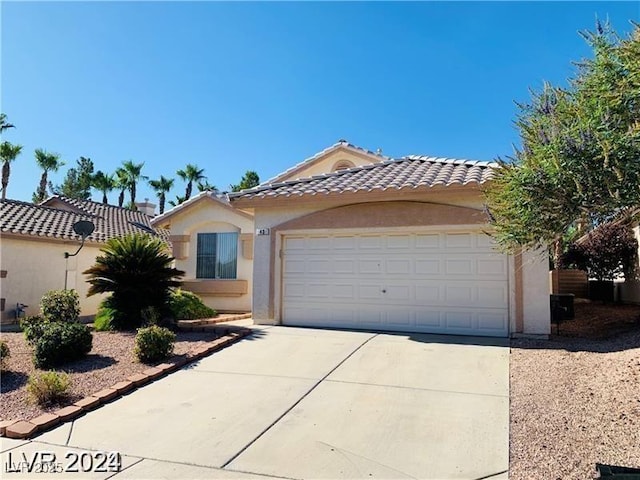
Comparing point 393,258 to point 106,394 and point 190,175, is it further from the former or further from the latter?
point 190,175

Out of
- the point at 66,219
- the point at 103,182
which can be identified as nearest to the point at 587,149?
the point at 66,219

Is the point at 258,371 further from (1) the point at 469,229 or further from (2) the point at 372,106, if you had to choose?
(2) the point at 372,106

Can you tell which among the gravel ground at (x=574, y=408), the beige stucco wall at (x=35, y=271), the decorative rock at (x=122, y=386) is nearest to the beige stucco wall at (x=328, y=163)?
the beige stucco wall at (x=35, y=271)

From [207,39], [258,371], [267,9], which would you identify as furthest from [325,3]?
[258,371]

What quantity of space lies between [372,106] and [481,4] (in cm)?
652

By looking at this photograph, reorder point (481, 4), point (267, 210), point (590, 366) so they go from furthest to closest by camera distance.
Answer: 1. point (267, 210)
2. point (481, 4)
3. point (590, 366)

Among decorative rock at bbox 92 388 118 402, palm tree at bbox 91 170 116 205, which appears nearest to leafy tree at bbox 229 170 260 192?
palm tree at bbox 91 170 116 205

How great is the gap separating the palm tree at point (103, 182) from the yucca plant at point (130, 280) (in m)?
37.7

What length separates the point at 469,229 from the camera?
34.0ft

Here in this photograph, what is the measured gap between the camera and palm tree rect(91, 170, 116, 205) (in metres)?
45.3

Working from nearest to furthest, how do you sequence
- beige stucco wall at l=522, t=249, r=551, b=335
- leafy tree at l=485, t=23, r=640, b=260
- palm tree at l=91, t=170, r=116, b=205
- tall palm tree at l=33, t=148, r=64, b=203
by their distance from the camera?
leafy tree at l=485, t=23, r=640, b=260
beige stucco wall at l=522, t=249, r=551, b=335
tall palm tree at l=33, t=148, r=64, b=203
palm tree at l=91, t=170, r=116, b=205

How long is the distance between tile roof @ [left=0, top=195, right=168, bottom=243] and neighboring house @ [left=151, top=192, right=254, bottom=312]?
12.4ft

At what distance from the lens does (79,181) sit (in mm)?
50344

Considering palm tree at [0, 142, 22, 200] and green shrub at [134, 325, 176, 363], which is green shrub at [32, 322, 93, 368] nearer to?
green shrub at [134, 325, 176, 363]
